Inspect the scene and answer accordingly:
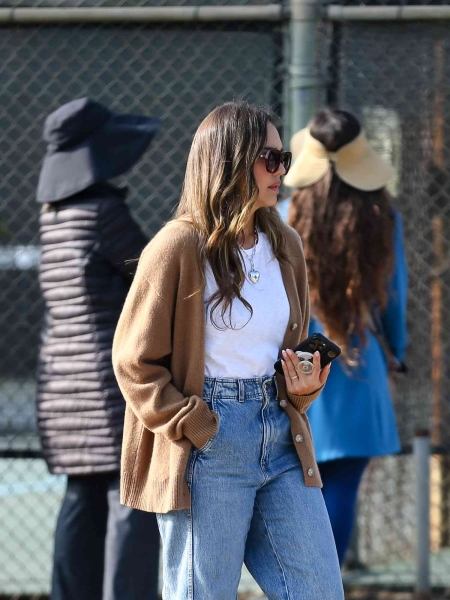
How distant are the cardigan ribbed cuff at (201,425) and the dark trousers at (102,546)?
103cm

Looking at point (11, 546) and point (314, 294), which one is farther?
point (11, 546)

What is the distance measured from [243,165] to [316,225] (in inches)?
39.9

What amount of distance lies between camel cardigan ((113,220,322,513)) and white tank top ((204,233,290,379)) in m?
0.04

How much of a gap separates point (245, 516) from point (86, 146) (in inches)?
59.8

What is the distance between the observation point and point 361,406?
330cm

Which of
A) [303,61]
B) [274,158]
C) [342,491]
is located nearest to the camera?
[274,158]

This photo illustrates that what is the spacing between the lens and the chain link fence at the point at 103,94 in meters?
3.67

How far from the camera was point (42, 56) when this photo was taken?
145 inches

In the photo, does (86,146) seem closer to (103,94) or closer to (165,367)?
(103,94)

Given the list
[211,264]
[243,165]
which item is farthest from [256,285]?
[243,165]

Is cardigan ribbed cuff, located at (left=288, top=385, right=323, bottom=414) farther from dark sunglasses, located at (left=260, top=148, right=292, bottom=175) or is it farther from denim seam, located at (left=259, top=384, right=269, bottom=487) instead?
dark sunglasses, located at (left=260, top=148, right=292, bottom=175)

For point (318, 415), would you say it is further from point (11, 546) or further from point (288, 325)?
point (11, 546)

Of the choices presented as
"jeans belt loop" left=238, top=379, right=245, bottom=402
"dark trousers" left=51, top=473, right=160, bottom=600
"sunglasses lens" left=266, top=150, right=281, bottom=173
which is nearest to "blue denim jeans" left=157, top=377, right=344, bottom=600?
"jeans belt loop" left=238, top=379, right=245, bottom=402

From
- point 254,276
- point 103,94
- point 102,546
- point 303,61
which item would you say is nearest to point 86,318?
point 102,546
